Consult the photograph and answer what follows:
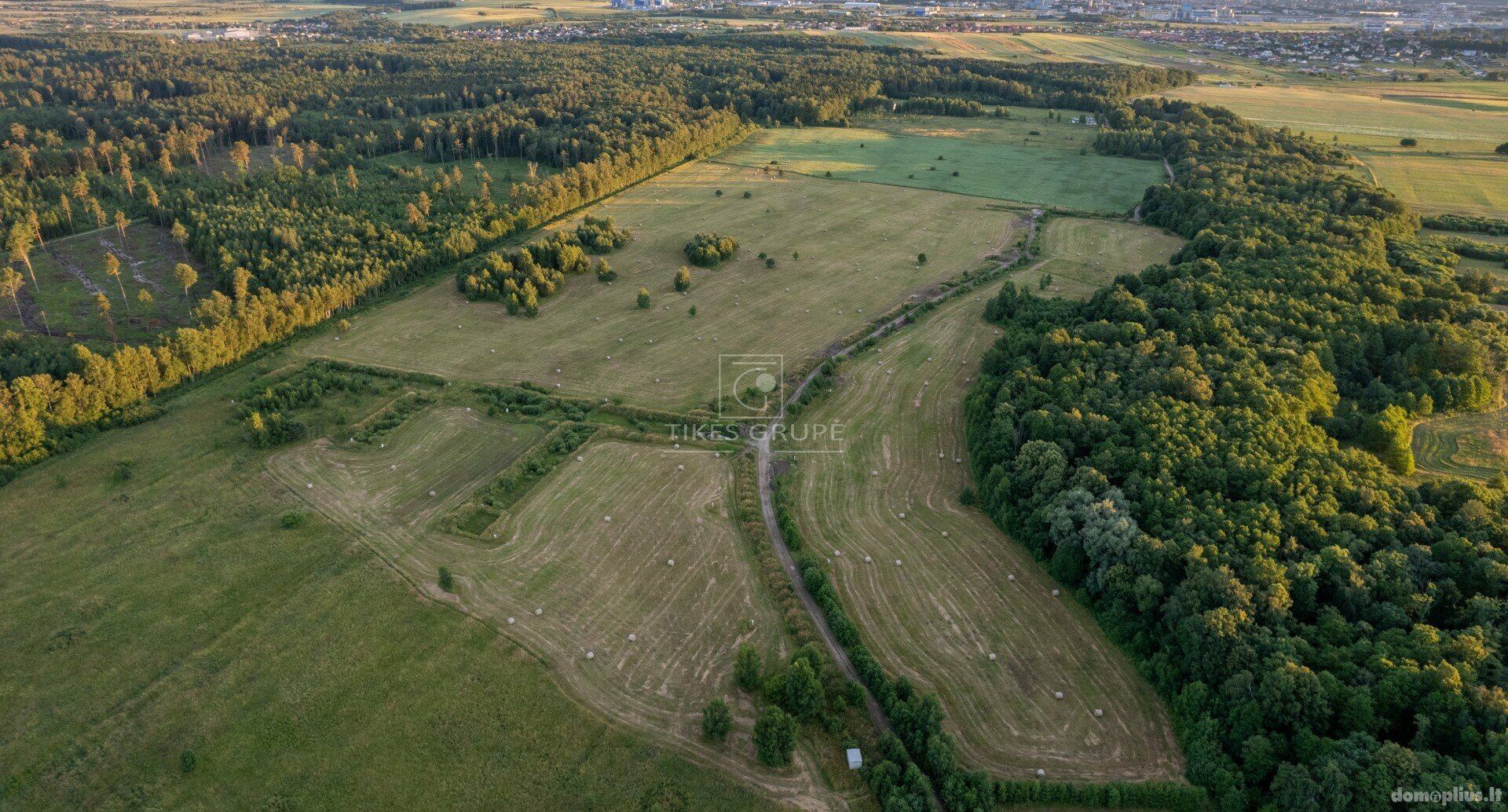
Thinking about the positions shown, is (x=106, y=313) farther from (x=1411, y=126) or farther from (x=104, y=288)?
(x=1411, y=126)

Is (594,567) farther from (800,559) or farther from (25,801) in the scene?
(25,801)

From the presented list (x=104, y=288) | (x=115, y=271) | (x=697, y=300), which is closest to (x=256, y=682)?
(x=697, y=300)

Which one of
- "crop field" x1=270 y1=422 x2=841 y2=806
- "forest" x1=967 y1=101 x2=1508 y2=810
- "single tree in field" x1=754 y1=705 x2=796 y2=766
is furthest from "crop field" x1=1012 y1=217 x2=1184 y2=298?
"single tree in field" x1=754 y1=705 x2=796 y2=766

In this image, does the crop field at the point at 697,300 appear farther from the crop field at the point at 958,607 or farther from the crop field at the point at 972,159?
the crop field at the point at 958,607

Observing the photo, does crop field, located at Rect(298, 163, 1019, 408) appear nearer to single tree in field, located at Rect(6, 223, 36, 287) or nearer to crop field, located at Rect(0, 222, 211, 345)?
crop field, located at Rect(0, 222, 211, 345)

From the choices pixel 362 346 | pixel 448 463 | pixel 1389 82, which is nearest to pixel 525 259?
pixel 362 346

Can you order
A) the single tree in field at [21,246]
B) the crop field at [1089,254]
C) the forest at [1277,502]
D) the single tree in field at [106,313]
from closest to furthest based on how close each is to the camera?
the forest at [1277,502], the single tree in field at [106,313], the single tree in field at [21,246], the crop field at [1089,254]
